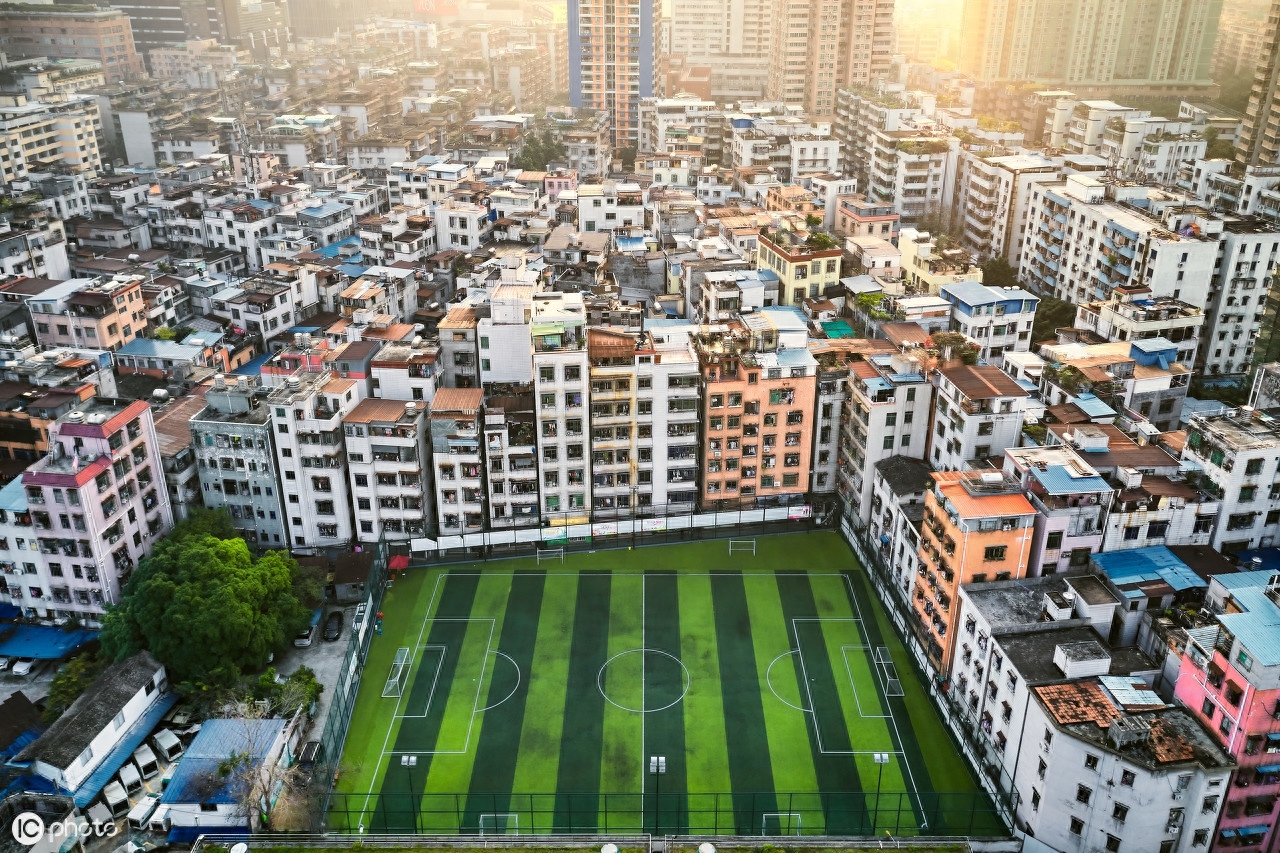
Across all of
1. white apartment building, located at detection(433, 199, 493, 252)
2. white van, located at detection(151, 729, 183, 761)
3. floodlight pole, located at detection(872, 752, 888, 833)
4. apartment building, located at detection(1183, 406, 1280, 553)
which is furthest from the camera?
white apartment building, located at detection(433, 199, 493, 252)

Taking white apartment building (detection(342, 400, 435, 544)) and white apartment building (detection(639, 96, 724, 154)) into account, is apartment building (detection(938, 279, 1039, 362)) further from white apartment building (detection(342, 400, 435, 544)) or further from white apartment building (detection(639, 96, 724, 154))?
white apartment building (detection(639, 96, 724, 154))

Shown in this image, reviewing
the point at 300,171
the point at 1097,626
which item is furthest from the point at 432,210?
the point at 1097,626

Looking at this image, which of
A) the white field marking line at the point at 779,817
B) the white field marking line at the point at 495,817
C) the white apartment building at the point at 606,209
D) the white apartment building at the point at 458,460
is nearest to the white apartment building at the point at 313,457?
the white apartment building at the point at 458,460

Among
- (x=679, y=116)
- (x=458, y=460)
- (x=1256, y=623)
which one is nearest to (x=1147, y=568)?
(x=1256, y=623)

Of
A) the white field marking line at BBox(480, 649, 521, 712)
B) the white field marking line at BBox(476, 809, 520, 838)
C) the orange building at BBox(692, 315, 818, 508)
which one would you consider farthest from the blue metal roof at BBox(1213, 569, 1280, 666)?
the white field marking line at BBox(480, 649, 521, 712)

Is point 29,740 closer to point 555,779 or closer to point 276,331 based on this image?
point 555,779
